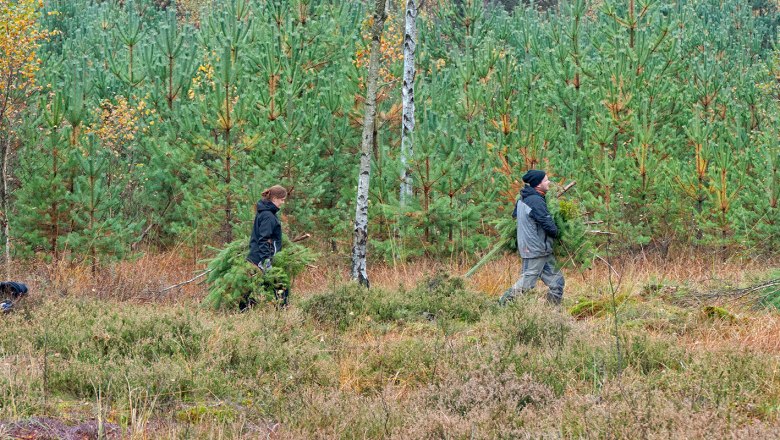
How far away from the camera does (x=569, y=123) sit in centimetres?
1568

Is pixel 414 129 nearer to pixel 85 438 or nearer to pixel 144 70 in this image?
pixel 144 70

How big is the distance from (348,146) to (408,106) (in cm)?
157

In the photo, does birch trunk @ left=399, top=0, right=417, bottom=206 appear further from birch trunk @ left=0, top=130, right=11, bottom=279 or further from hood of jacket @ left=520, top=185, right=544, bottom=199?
birch trunk @ left=0, top=130, right=11, bottom=279

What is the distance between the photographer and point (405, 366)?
7305mm

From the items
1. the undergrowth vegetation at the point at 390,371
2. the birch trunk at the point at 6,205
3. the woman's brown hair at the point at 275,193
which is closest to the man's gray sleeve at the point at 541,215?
the undergrowth vegetation at the point at 390,371

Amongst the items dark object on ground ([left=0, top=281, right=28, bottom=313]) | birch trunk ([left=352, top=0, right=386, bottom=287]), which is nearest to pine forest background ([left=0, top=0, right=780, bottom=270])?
birch trunk ([left=352, top=0, right=386, bottom=287])

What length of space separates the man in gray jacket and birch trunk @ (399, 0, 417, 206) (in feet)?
13.2

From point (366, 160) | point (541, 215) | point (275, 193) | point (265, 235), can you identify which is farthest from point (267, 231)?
point (541, 215)

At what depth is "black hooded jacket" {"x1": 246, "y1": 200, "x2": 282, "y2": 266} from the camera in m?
9.52

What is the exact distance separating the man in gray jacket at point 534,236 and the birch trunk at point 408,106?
159 inches

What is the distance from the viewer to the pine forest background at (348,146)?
13.3 metres

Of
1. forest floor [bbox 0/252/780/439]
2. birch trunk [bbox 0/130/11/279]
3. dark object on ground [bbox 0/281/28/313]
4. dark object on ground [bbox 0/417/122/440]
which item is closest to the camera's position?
dark object on ground [bbox 0/417/122/440]

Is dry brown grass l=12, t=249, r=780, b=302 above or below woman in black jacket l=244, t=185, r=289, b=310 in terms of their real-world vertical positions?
below

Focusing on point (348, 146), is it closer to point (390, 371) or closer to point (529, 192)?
point (529, 192)
